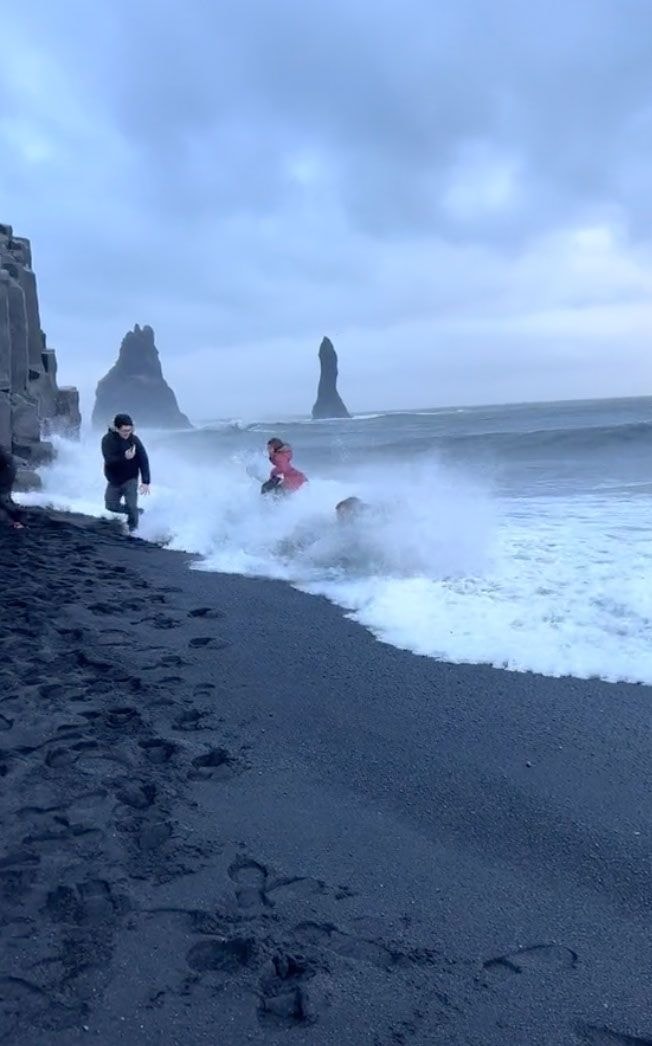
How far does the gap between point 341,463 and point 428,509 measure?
61.7 feet

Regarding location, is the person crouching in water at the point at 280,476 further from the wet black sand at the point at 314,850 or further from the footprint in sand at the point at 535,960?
the footprint in sand at the point at 535,960

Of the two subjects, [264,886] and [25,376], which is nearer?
[264,886]

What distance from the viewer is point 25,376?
16.2 m

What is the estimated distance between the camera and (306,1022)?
221 centimetres

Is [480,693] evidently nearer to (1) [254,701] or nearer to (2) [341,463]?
(1) [254,701]

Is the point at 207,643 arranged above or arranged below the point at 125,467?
below

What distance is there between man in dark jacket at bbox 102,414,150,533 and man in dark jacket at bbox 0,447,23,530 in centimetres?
113

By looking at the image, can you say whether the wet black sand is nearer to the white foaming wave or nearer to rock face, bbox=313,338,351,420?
the white foaming wave

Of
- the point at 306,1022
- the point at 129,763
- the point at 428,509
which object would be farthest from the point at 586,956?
the point at 428,509

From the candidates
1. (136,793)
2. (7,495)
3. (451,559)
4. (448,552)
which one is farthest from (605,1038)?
(7,495)

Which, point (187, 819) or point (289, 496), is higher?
point (289, 496)

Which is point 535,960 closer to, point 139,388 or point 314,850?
point 314,850

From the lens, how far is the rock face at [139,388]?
64375mm

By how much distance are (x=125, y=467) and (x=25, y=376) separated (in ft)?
23.8
